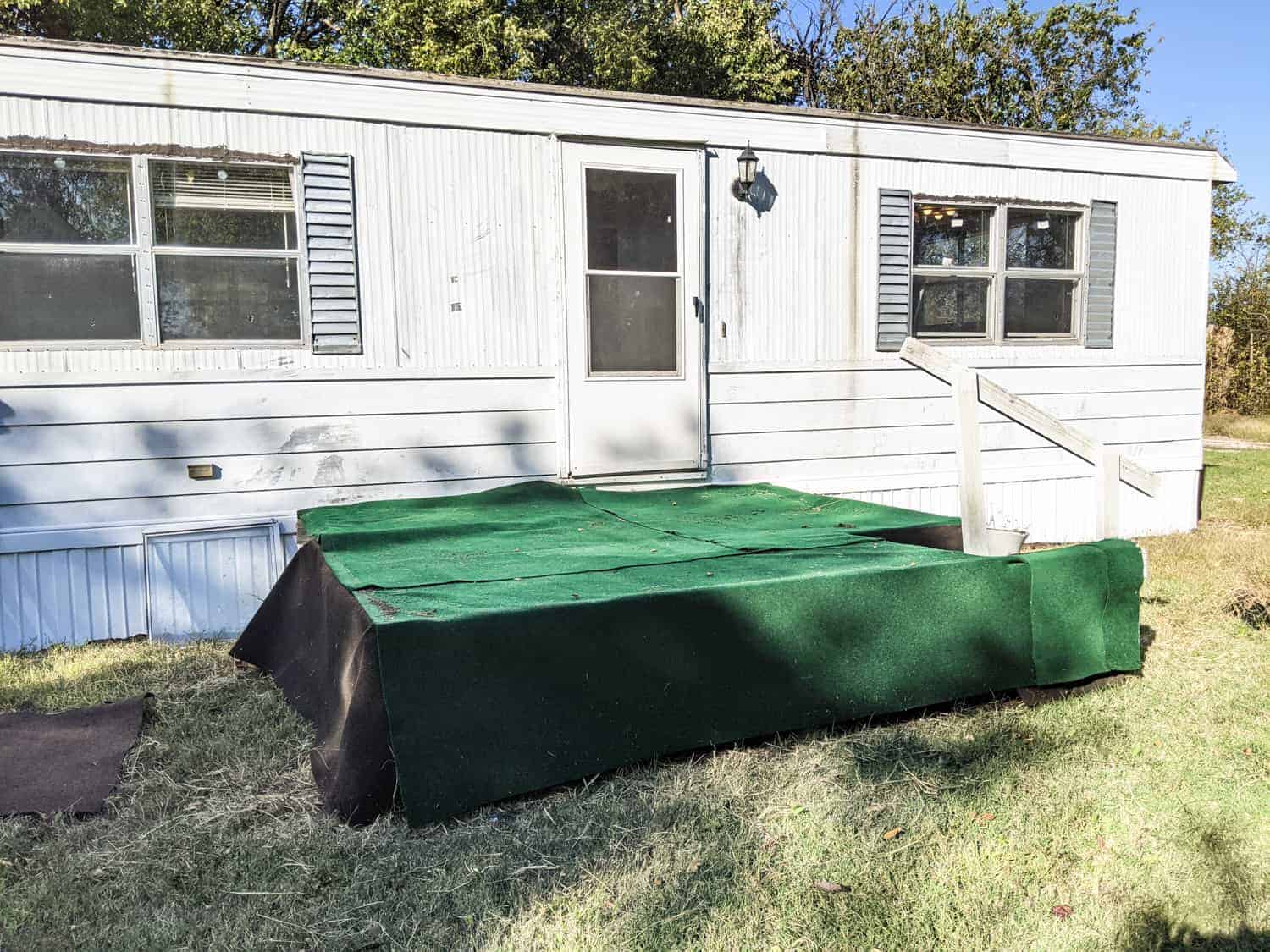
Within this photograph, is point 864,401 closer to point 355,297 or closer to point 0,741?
point 355,297

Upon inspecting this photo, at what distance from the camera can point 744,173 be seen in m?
5.65

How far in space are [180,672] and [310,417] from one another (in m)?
1.42

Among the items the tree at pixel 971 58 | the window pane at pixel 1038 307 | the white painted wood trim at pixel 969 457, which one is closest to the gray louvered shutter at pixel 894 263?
the window pane at pixel 1038 307

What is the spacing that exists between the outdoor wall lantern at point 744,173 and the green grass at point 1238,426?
39.1ft

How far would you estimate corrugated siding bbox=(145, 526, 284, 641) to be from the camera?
479cm

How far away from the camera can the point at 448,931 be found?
7.20ft

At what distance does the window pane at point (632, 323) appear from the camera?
547 cm

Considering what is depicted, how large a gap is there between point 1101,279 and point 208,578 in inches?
241

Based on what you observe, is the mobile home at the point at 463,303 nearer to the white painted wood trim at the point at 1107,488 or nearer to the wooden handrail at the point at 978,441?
the wooden handrail at the point at 978,441

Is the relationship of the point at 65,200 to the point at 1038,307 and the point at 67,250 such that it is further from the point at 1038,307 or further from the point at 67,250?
the point at 1038,307

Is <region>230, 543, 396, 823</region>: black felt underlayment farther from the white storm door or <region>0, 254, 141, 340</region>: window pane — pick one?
the white storm door

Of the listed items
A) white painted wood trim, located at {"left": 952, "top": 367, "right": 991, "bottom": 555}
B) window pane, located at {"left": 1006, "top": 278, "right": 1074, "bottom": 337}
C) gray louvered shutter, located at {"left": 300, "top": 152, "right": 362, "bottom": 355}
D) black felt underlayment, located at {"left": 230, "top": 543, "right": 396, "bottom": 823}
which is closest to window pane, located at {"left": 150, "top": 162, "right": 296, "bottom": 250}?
gray louvered shutter, located at {"left": 300, "top": 152, "right": 362, "bottom": 355}

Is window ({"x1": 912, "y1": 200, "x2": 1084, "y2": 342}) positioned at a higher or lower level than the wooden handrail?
higher

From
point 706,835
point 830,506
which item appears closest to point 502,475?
point 830,506
